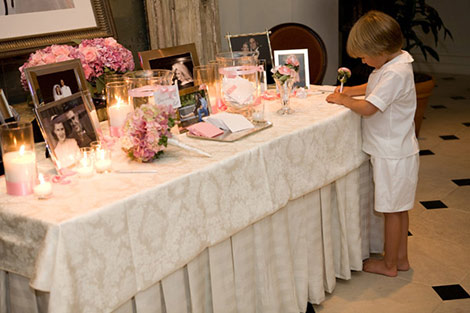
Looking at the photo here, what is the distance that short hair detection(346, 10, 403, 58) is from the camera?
8.32 feet

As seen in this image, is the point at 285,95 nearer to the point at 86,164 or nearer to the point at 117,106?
the point at 117,106

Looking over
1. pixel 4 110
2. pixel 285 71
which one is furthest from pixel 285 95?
pixel 4 110

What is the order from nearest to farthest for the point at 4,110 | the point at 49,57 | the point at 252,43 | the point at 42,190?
the point at 42,190, the point at 4,110, the point at 49,57, the point at 252,43

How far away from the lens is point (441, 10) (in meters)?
8.13

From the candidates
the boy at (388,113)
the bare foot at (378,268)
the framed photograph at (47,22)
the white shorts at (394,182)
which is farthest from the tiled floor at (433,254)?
the framed photograph at (47,22)

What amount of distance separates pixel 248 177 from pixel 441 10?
276 inches

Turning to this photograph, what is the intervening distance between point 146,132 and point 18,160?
42cm

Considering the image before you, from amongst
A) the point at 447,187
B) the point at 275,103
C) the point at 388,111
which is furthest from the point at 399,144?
the point at 447,187

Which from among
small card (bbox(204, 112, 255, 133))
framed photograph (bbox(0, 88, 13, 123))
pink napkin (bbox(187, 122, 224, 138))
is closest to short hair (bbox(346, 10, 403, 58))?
small card (bbox(204, 112, 255, 133))

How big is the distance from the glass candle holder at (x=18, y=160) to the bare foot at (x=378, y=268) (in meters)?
1.84

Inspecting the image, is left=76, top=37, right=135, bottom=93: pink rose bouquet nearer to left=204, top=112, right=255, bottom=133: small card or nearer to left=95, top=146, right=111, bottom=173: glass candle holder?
left=204, top=112, right=255, bottom=133: small card

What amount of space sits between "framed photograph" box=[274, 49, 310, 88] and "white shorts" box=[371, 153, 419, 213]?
58cm

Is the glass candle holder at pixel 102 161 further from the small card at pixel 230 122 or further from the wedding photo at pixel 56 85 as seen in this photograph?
the small card at pixel 230 122

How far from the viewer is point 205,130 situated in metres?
2.32
